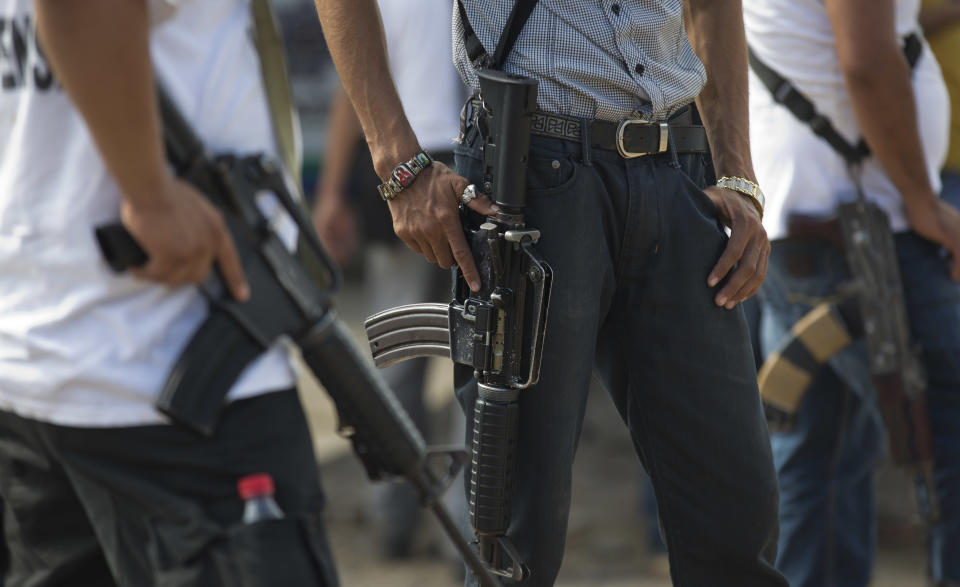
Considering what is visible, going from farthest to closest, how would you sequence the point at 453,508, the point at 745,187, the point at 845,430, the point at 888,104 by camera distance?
the point at 453,508 < the point at 845,430 < the point at 888,104 < the point at 745,187

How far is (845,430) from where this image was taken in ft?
9.53

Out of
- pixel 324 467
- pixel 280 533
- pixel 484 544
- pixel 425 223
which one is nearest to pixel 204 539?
pixel 280 533

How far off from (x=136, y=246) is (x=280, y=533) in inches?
19.6

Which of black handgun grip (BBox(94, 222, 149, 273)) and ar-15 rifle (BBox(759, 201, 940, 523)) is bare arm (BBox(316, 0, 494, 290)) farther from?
ar-15 rifle (BBox(759, 201, 940, 523))

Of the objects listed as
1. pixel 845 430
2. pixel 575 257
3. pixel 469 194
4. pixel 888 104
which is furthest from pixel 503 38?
pixel 845 430

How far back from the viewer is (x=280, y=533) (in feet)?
6.08

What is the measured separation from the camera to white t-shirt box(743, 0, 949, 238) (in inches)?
102

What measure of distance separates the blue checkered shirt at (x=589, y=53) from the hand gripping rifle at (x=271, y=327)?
46cm

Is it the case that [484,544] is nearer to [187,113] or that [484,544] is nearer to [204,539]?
[204,539]

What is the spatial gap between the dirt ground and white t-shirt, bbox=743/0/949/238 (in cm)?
161

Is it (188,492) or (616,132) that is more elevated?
(616,132)

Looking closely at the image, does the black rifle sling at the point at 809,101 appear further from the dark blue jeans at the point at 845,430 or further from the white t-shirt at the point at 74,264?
the white t-shirt at the point at 74,264

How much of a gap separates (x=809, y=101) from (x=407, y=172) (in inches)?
51.3

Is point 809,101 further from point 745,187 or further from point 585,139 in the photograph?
point 585,139
